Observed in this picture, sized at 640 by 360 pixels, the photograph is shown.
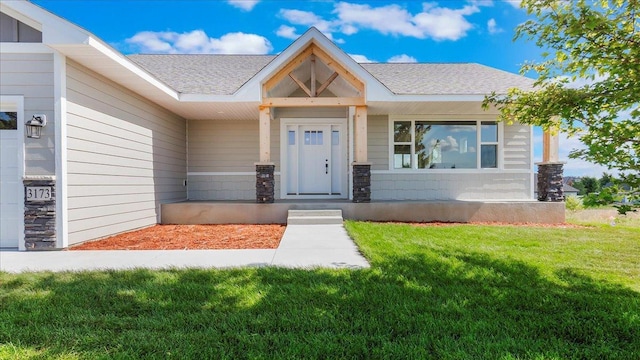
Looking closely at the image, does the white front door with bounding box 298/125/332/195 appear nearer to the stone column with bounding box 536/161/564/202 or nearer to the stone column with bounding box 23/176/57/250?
the stone column with bounding box 23/176/57/250

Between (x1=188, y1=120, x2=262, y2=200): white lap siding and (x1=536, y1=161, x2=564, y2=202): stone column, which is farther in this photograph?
(x1=188, y1=120, x2=262, y2=200): white lap siding

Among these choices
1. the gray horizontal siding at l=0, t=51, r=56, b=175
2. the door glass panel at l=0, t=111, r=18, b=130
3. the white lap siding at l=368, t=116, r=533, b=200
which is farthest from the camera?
the white lap siding at l=368, t=116, r=533, b=200

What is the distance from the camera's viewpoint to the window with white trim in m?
8.70

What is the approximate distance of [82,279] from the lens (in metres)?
3.30

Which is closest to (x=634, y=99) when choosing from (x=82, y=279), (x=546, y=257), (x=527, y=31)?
(x=527, y=31)

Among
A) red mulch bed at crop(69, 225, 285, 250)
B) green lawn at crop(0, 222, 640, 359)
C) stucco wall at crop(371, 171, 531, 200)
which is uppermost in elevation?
stucco wall at crop(371, 171, 531, 200)

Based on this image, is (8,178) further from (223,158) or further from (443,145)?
(443,145)

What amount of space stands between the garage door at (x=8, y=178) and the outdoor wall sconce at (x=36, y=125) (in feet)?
1.20

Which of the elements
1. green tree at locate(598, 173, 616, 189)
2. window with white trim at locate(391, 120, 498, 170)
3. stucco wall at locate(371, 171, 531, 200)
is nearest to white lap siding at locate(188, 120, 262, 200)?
stucco wall at locate(371, 171, 531, 200)

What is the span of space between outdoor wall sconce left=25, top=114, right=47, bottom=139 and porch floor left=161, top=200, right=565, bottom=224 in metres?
3.08

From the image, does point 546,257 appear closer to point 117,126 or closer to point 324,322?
point 324,322

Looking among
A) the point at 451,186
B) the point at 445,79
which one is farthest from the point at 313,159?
the point at 445,79

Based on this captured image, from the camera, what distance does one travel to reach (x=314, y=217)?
6.80 metres

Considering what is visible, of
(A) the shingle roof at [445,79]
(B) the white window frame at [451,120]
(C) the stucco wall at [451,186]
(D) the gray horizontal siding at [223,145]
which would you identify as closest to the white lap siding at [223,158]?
(D) the gray horizontal siding at [223,145]
